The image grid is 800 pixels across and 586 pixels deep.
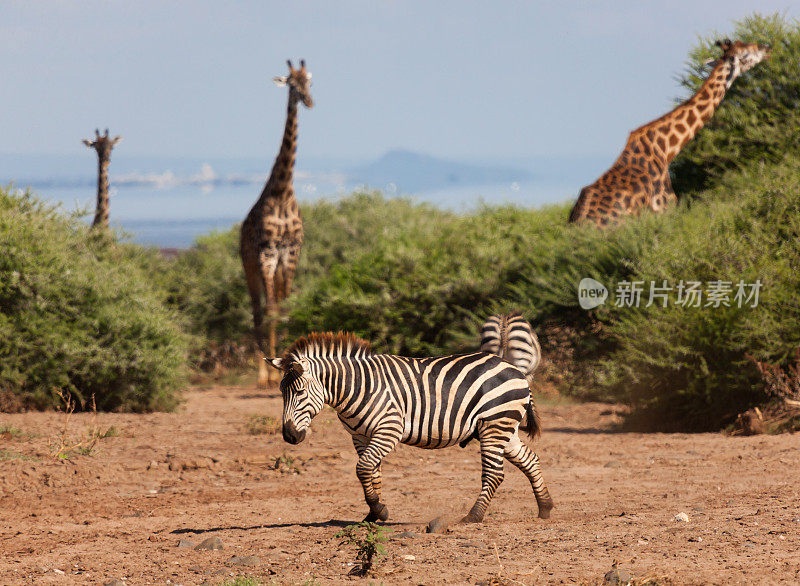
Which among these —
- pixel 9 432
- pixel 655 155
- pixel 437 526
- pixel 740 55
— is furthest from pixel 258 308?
pixel 437 526

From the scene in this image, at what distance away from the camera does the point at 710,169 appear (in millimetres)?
18453

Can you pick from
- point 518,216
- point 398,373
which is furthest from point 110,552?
point 518,216

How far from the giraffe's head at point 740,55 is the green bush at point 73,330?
11.7 metres

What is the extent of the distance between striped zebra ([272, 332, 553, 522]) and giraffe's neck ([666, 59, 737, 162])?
37.3 feet

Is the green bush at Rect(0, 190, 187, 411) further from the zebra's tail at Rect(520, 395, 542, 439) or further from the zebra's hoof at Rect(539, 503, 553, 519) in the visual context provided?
→ the zebra's hoof at Rect(539, 503, 553, 519)

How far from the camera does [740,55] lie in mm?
17719

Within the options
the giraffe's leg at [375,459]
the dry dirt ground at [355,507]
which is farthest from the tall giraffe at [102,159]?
the giraffe's leg at [375,459]

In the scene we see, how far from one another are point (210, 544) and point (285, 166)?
1080 cm

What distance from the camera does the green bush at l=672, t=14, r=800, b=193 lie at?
1808cm

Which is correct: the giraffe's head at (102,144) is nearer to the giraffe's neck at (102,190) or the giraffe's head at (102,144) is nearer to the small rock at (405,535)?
the giraffe's neck at (102,190)

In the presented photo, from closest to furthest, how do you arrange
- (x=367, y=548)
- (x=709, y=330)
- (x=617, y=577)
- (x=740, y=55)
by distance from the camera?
(x=617, y=577) → (x=367, y=548) → (x=709, y=330) → (x=740, y=55)

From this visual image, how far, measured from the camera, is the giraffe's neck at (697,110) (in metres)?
17.1

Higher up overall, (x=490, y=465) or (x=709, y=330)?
(x=709, y=330)

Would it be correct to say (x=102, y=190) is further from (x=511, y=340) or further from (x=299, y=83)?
(x=511, y=340)
